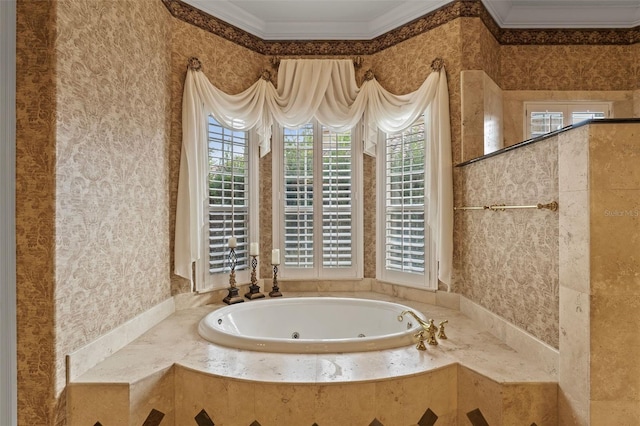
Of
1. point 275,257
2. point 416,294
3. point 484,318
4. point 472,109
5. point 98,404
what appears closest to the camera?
point 98,404

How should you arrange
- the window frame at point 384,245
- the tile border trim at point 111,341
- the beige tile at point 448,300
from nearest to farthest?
the tile border trim at point 111,341, the beige tile at point 448,300, the window frame at point 384,245

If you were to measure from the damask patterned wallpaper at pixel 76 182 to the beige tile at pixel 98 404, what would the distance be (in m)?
0.05

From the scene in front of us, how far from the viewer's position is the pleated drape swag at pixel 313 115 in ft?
8.62

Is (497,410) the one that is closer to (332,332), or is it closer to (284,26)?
(332,332)

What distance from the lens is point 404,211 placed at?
9.74ft

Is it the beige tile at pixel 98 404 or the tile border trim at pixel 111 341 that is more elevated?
the tile border trim at pixel 111 341

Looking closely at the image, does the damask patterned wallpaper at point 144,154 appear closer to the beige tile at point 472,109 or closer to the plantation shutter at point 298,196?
the beige tile at point 472,109

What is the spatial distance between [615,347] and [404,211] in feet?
5.69

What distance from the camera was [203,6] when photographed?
2.79 meters

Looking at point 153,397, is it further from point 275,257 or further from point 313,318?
point 275,257

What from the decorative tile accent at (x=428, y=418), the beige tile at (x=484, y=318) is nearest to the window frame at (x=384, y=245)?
the beige tile at (x=484, y=318)

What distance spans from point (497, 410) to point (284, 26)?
126 inches

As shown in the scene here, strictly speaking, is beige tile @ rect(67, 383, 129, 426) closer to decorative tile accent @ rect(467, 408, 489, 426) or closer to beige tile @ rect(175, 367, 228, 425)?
beige tile @ rect(175, 367, 228, 425)

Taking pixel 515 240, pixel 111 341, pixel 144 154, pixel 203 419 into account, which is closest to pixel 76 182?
pixel 144 154
